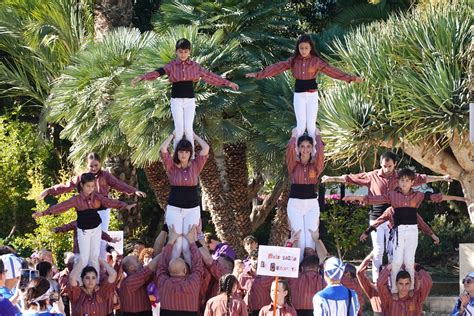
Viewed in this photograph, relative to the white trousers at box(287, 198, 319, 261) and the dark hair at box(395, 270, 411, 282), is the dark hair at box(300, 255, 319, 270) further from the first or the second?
the dark hair at box(395, 270, 411, 282)

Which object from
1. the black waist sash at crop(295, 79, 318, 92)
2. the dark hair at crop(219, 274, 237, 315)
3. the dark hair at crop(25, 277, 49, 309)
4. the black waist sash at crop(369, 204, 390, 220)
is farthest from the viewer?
the black waist sash at crop(369, 204, 390, 220)

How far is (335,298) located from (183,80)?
149 inches

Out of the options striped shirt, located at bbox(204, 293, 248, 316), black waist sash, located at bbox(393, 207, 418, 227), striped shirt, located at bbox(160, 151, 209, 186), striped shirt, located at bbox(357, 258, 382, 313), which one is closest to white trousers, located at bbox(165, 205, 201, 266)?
striped shirt, located at bbox(160, 151, 209, 186)

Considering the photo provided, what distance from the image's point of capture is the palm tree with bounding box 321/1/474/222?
14148 millimetres

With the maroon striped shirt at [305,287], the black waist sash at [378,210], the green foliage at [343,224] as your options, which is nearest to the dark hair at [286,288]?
the maroon striped shirt at [305,287]

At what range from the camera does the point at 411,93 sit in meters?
14.3

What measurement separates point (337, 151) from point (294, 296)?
3.77 metres

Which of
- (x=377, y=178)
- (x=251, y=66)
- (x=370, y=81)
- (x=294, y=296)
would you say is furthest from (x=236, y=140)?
(x=294, y=296)

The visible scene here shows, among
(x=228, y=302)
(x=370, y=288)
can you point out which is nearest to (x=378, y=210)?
(x=370, y=288)

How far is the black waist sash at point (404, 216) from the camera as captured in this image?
455 inches

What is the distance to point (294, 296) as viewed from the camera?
37.3 ft

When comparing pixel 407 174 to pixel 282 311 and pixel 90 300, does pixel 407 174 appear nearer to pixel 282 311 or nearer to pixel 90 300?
pixel 282 311

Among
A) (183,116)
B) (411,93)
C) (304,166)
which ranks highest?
(411,93)

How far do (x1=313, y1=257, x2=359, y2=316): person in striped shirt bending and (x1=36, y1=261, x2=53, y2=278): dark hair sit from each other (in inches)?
128
